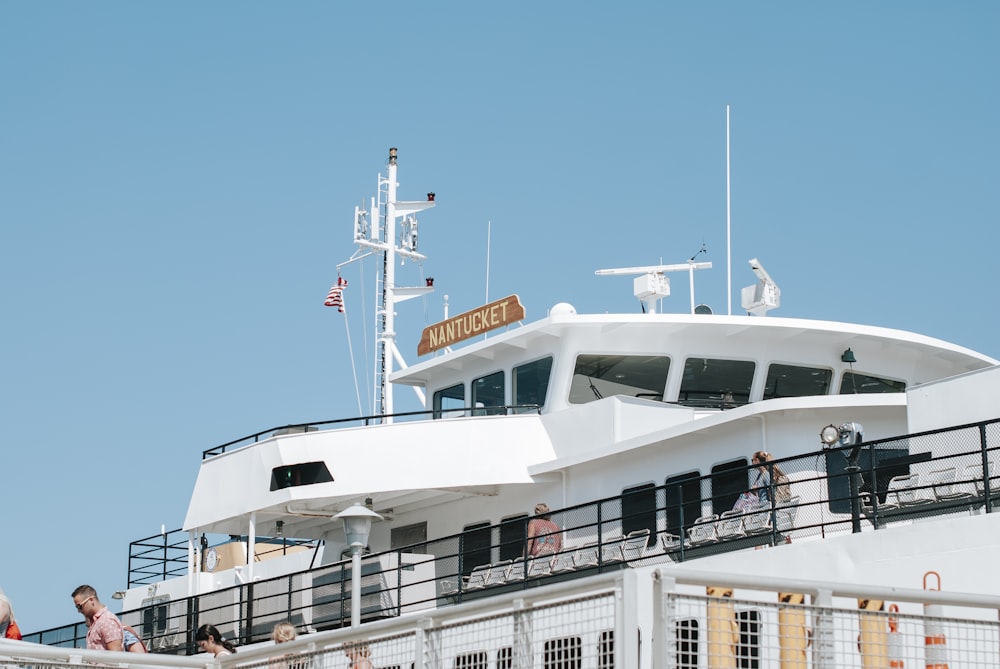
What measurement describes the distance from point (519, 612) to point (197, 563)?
18.1 m

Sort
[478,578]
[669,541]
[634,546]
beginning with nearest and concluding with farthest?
[669,541] < [634,546] < [478,578]

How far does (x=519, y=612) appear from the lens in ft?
26.3

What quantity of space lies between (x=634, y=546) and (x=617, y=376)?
16.1 feet

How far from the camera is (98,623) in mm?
11500

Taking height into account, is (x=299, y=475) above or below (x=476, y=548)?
above

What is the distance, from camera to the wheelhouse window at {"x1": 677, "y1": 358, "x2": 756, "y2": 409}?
67.1 ft

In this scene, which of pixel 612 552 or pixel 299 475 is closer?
pixel 612 552

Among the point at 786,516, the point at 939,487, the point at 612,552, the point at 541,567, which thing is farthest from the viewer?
the point at 541,567

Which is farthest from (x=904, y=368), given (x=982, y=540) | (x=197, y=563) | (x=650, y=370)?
(x=197, y=563)

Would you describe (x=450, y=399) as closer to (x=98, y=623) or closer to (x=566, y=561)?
(x=566, y=561)

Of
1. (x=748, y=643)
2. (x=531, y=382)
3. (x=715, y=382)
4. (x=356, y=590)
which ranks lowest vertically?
(x=748, y=643)

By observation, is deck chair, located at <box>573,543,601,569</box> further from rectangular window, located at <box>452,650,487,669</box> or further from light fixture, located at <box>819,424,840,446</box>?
rectangular window, located at <box>452,650,487,669</box>

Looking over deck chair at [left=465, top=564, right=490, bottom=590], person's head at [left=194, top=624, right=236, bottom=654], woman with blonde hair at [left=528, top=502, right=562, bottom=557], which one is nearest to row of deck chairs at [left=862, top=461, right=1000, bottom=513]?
woman with blonde hair at [left=528, top=502, right=562, bottom=557]

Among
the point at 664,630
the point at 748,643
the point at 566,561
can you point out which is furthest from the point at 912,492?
the point at 664,630
